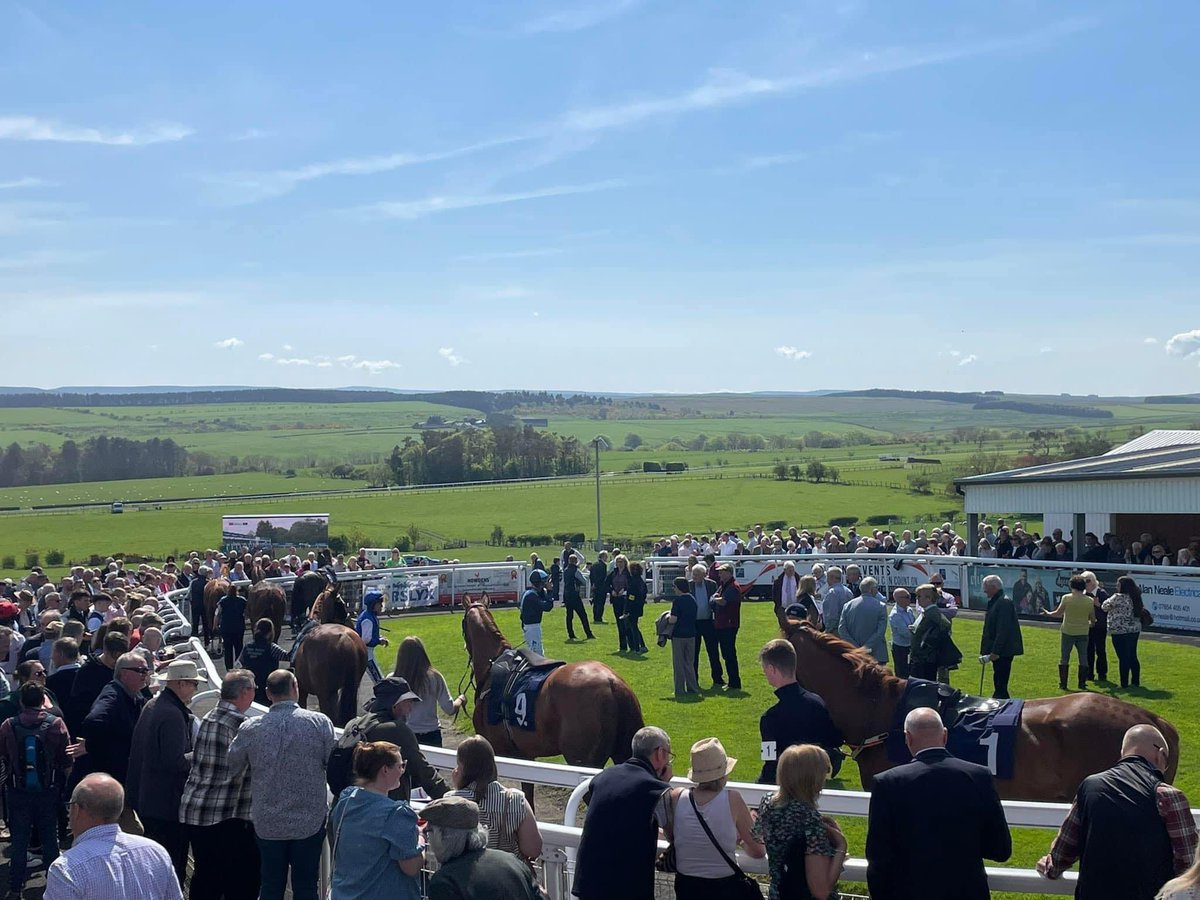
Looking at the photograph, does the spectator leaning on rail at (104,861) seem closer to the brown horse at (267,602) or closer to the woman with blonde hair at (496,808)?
the woman with blonde hair at (496,808)

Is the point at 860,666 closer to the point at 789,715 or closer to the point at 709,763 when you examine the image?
the point at 789,715

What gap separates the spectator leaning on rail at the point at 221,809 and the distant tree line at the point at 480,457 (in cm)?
8540

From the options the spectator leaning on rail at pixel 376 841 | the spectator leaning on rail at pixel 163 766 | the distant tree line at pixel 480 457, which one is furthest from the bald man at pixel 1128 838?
the distant tree line at pixel 480 457

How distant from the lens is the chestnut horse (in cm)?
1106

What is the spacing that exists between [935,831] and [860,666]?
3.89 metres

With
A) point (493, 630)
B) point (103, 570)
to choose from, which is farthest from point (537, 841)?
point (103, 570)

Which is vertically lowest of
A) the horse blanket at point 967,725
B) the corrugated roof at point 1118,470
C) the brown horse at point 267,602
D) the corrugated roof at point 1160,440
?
the brown horse at point 267,602

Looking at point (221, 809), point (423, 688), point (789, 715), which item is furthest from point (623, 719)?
point (221, 809)

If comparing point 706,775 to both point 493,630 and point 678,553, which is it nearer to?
point 493,630

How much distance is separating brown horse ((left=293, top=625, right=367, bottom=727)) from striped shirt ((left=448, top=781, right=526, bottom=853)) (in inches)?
271

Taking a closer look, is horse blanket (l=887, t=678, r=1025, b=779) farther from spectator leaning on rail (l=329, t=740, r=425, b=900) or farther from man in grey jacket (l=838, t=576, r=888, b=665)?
man in grey jacket (l=838, t=576, r=888, b=665)

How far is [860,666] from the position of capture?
7949mm

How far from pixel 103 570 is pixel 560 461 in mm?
75018

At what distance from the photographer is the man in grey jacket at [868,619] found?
1201 cm
